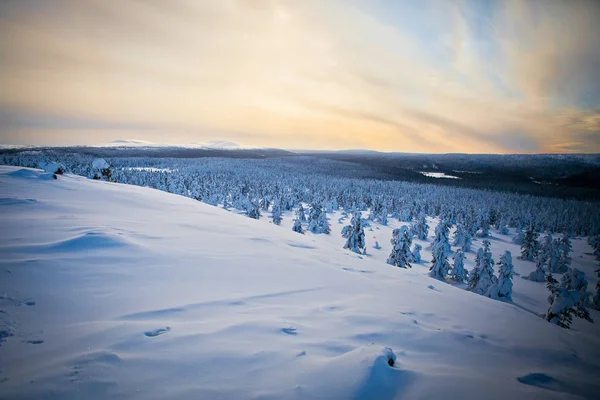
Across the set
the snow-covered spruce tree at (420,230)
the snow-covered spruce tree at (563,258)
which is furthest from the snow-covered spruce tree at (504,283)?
the snow-covered spruce tree at (420,230)

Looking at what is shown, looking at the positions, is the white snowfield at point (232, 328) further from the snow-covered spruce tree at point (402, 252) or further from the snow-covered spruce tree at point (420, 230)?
the snow-covered spruce tree at point (420, 230)

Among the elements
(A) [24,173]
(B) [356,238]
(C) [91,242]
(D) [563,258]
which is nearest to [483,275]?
(B) [356,238]

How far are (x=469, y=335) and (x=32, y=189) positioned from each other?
15110 mm

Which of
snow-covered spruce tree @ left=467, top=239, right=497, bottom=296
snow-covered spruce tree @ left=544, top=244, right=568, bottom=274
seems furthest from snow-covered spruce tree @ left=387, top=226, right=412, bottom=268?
snow-covered spruce tree @ left=544, top=244, right=568, bottom=274

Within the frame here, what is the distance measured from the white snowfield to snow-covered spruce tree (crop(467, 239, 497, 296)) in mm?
15226

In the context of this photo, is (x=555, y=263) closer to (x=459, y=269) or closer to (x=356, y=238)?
(x=459, y=269)

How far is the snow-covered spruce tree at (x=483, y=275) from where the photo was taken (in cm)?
1927

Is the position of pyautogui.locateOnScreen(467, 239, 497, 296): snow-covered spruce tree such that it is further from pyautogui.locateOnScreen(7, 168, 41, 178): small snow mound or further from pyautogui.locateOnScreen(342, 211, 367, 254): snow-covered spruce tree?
pyautogui.locateOnScreen(7, 168, 41, 178): small snow mound

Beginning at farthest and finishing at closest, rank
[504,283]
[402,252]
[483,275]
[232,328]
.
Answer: [402,252] → [483,275] → [504,283] → [232,328]

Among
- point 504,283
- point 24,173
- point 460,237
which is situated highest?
point 24,173

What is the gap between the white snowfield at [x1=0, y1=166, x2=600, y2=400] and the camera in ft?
8.79

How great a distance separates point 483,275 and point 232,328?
75.4 feet

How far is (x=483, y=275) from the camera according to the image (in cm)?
1997

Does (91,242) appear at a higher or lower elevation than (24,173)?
lower
